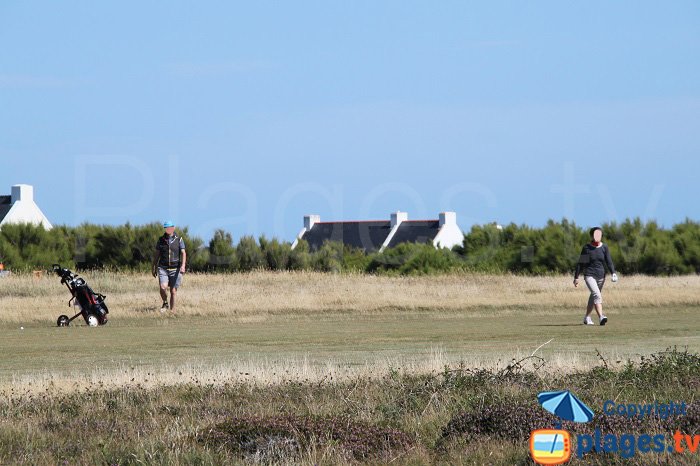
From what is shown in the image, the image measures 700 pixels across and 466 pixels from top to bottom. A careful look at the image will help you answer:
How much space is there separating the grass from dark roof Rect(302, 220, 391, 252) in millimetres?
58123

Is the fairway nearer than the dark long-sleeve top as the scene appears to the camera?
Yes

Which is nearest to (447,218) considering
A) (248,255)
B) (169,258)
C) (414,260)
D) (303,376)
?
(414,260)

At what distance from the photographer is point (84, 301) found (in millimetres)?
26859

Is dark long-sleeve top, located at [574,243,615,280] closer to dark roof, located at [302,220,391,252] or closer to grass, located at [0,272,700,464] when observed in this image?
grass, located at [0,272,700,464]

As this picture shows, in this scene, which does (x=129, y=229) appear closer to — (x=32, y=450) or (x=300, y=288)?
(x=300, y=288)

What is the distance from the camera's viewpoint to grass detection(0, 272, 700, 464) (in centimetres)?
1057

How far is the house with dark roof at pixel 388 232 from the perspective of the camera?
89.6 metres

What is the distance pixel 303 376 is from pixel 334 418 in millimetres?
3252

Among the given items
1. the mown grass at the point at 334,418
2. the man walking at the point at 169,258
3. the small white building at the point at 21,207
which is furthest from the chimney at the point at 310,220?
the mown grass at the point at 334,418

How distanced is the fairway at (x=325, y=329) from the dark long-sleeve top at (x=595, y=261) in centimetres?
148

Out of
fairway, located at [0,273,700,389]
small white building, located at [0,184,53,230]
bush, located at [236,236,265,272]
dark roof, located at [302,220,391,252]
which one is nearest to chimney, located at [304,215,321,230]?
dark roof, located at [302,220,391,252]

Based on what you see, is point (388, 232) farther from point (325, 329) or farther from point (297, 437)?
point (297, 437)

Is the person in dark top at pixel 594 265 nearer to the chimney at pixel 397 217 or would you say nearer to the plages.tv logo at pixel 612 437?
the plages.tv logo at pixel 612 437

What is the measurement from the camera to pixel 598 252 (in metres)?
25.5
